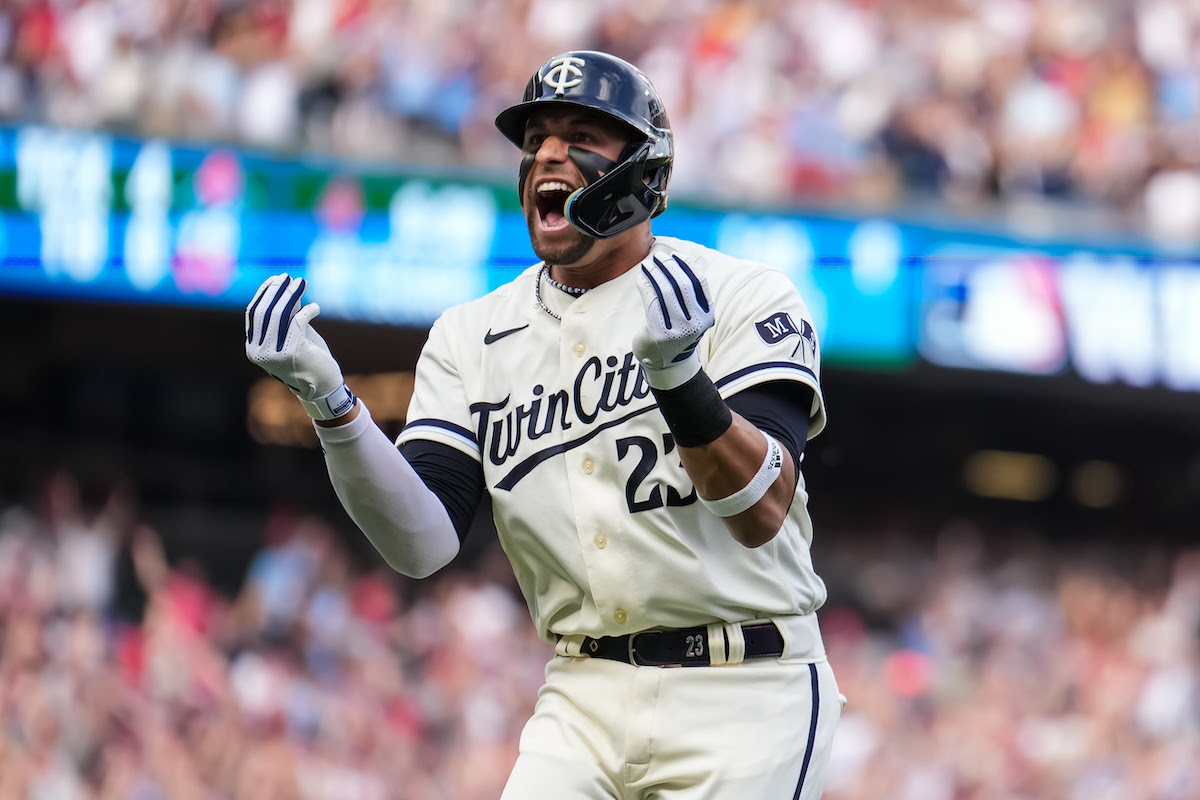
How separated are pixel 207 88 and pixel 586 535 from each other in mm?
7482

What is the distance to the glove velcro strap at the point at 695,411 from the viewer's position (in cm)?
250

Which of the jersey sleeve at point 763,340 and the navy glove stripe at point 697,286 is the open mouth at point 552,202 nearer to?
the jersey sleeve at point 763,340

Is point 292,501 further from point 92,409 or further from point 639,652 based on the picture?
point 639,652

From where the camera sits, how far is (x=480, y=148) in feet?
31.6

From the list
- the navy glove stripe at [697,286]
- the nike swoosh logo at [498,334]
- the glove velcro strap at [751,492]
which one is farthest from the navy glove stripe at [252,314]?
the glove velcro strap at [751,492]

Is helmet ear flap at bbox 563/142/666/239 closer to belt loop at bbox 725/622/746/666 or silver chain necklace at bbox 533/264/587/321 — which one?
silver chain necklace at bbox 533/264/587/321

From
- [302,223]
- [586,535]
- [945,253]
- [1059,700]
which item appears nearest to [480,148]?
[302,223]

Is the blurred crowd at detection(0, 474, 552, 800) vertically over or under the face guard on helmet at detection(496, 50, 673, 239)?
under

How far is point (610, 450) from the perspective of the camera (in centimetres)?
285

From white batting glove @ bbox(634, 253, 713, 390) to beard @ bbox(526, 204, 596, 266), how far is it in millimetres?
442

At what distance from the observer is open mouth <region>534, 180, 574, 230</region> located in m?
2.96

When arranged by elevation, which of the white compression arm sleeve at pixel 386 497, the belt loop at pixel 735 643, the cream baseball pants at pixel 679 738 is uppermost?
the white compression arm sleeve at pixel 386 497

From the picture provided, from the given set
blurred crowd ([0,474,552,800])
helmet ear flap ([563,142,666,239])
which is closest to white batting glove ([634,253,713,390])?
helmet ear flap ([563,142,666,239])

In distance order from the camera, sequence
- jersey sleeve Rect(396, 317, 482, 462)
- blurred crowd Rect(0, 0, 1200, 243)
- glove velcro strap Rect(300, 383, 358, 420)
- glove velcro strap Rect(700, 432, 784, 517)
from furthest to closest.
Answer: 1. blurred crowd Rect(0, 0, 1200, 243)
2. jersey sleeve Rect(396, 317, 482, 462)
3. glove velcro strap Rect(300, 383, 358, 420)
4. glove velcro strap Rect(700, 432, 784, 517)
